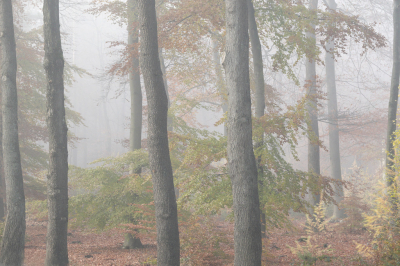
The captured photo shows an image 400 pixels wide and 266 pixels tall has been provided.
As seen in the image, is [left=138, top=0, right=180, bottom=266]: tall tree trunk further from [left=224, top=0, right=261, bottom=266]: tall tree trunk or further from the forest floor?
the forest floor

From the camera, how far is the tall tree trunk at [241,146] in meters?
4.16

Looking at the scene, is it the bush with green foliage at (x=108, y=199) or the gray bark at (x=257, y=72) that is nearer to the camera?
the bush with green foliage at (x=108, y=199)

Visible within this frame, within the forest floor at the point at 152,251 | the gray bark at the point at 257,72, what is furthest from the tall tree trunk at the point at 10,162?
the gray bark at the point at 257,72

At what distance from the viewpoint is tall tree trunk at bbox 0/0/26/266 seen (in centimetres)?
583

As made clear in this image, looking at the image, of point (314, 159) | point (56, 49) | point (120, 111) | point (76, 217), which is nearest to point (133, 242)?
point (76, 217)

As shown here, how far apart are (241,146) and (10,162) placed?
5.03 meters

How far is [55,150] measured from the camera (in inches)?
212

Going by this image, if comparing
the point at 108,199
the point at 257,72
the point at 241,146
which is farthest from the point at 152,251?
the point at 257,72

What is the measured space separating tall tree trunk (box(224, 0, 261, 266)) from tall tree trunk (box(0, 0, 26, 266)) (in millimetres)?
4638

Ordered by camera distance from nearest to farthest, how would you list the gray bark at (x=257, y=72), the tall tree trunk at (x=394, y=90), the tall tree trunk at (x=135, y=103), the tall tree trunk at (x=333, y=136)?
the gray bark at (x=257, y=72) → the tall tree trunk at (x=394, y=90) → the tall tree trunk at (x=135, y=103) → the tall tree trunk at (x=333, y=136)

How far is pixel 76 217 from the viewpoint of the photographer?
702 centimetres

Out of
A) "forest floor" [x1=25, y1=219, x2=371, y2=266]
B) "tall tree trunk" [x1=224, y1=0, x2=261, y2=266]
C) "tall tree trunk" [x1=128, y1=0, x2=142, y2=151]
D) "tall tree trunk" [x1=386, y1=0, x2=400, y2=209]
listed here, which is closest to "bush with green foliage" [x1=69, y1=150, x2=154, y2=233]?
"forest floor" [x1=25, y1=219, x2=371, y2=266]

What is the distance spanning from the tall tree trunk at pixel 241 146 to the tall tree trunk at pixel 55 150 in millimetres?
3250

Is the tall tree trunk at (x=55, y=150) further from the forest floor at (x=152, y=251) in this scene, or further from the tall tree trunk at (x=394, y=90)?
the tall tree trunk at (x=394, y=90)
